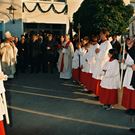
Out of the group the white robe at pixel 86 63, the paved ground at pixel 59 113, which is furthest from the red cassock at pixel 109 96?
the white robe at pixel 86 63

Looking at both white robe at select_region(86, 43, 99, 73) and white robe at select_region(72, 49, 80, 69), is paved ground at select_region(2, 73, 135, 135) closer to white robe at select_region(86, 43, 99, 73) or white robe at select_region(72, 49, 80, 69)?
white robe at select_region(86, 43, 99, 73)

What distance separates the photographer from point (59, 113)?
32.2 feet

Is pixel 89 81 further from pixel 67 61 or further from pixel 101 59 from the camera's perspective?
pixel 67 61

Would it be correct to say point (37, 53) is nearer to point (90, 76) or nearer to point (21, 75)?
point (21, 75)

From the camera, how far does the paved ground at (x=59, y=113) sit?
827cm

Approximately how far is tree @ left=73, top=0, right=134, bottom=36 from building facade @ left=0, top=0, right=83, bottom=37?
451 centimetres

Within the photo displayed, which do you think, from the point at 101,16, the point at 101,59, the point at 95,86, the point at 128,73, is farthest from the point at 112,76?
the point at 101,16

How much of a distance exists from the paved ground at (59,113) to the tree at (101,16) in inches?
366

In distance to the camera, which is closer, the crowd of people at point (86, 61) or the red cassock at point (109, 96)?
the crowd of people at point (86, 61)

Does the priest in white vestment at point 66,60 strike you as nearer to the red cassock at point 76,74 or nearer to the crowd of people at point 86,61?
the crowd of people at point 86,61

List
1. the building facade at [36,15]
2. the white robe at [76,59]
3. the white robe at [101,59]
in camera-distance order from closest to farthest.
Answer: the white robe at [101,59]
the white robe at [76,59]
the building facade at [36,15]

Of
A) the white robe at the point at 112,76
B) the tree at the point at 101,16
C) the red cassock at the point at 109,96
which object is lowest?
the red cassock at the point at 109,96

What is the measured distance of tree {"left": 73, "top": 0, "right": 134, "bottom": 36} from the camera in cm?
2297

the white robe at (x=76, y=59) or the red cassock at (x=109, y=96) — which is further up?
the white robe at (x=76, y=59)
